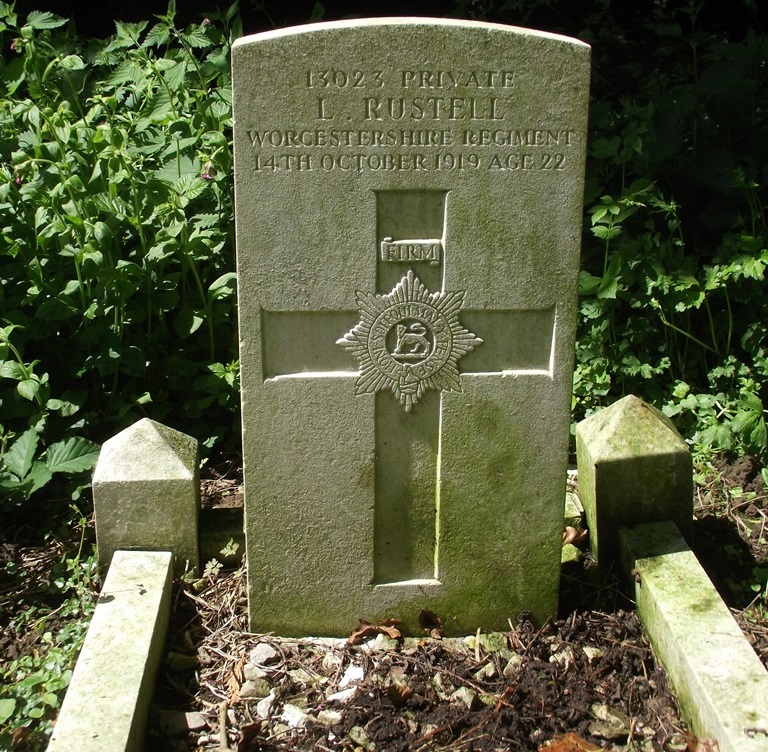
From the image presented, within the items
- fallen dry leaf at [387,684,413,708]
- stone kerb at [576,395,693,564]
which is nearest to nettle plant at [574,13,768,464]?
stone kerb at [576,395,693,564]

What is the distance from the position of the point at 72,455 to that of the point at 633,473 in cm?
193

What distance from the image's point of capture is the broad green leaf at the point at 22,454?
3.46 metres

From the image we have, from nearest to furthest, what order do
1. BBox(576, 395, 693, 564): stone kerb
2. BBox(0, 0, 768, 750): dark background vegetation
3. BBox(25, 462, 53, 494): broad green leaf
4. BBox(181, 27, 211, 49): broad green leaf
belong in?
BBox(576, 395, 693, 564): stone kerb, BBox(25, 462, 53, 494): broad green leaf, BBox(0, 0, 768, 750): dark background vegetation, BBox(181, 27, 211, 49): broad green leaf

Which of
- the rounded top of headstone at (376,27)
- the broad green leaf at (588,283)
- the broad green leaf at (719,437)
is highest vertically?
Answer: the rounded top of headstone at (376,27)

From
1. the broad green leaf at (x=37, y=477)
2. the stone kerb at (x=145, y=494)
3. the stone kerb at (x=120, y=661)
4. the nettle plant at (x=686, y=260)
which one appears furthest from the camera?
the nettle plant at (x=686, y=260)

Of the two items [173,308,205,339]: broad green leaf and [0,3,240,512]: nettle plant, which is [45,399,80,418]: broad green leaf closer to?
[0,3,240,512]: nettle plant

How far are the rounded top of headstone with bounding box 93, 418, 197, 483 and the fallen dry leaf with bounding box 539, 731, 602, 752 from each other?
1341 millimetres

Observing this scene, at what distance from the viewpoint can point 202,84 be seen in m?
4.35

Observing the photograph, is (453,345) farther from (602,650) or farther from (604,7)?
(604,7)

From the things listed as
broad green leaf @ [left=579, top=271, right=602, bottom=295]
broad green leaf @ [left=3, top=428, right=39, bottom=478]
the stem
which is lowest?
broad green leaf @ [left=3, top=428, right=39, bottom=478]

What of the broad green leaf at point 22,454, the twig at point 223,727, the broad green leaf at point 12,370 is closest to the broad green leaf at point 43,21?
the broad green leaf at point 12,370

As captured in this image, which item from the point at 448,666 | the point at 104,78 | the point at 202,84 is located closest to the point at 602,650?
the point at 448,666

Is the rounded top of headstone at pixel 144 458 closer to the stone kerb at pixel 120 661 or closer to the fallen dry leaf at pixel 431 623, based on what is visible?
the stone kerb at pixel 120 661

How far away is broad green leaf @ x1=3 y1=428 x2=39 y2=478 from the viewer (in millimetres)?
3459
